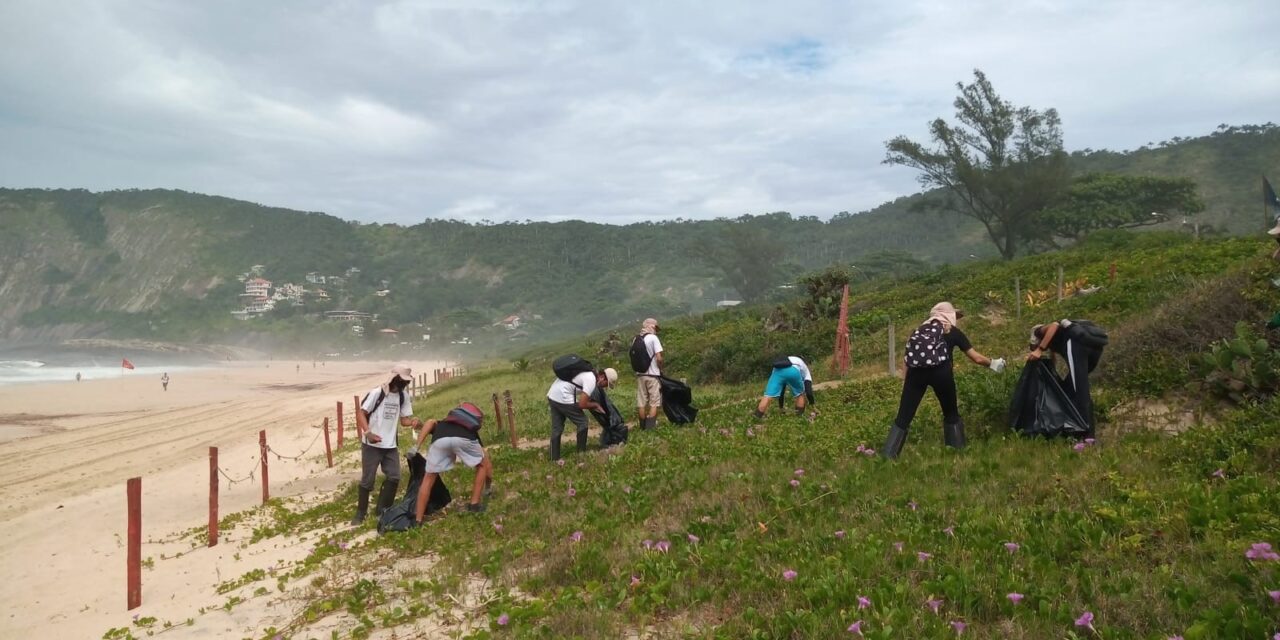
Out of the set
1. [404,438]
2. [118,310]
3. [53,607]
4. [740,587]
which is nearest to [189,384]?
[404,438]

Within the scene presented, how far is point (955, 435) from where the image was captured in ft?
26.0

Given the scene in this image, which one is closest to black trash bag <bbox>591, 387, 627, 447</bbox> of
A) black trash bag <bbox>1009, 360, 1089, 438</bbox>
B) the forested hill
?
black trash bag <bbox>1009, 360, 1089, 438</bbox>

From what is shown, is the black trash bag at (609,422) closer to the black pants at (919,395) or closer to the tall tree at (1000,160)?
the black pants at (919,395)

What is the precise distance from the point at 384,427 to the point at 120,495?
11.6 metres

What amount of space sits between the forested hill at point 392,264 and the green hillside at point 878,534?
304 feet

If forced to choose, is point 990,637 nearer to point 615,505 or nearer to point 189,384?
point 615,505

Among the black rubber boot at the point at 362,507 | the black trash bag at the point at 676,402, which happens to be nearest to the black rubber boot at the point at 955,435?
the black trash bag at the point at 676,402

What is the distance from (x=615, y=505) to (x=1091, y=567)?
4.37 meters

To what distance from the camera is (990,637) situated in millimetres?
3799

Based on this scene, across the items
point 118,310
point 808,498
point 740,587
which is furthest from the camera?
point 118,310

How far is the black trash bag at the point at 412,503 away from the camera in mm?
8625

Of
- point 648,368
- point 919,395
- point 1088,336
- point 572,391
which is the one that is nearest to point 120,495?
point 572,391

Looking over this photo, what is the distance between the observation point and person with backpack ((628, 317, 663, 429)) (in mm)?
12086

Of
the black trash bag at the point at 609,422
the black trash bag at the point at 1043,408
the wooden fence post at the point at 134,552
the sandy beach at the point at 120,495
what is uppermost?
the black trash bag at the point at 1043,408
